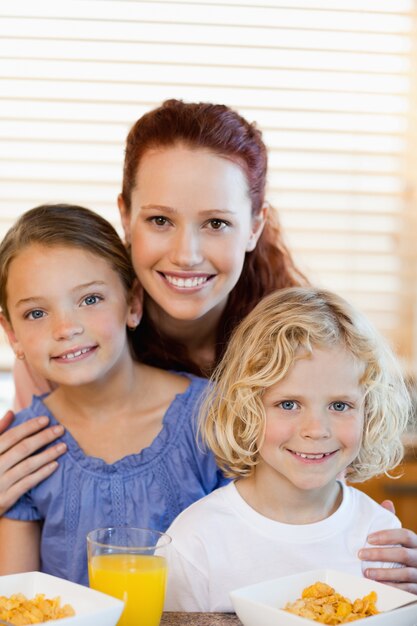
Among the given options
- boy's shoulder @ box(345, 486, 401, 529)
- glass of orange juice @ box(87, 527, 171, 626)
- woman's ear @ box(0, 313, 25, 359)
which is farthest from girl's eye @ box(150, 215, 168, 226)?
glass of orange juice @ box(87, 527, 171, 626)

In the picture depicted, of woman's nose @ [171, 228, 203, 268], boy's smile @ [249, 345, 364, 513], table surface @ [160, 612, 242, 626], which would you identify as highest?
woman's nose @ [171, 228, 203, 268]

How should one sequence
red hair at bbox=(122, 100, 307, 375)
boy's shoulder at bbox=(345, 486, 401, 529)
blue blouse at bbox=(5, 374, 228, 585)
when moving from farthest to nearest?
red hair at bbox=(122, 100, 307, 375), blue blouse at bbox=(5, 374, 228, 585), boy's shoulder at bbox=(345, 486, 401, 529)

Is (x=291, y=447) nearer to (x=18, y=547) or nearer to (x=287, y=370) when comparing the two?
(x=287, y=370)

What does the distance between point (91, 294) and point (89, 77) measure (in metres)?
1.79

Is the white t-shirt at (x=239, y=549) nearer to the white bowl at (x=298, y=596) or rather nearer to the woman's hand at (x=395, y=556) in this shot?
the woman's hand at (x=395, y=556)

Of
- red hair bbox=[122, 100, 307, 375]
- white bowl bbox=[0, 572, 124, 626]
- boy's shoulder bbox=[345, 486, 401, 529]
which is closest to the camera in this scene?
white bowl bbox=[0, 572, 124, 626]

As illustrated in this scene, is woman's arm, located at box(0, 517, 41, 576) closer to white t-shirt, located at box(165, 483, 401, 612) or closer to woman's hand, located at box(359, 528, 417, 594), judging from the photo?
white t-shirt, located at box(165, 483, 401, 612)

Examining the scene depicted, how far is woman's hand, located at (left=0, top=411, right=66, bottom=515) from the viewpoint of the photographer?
167 cm

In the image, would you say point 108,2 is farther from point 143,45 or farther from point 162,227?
point 162,227

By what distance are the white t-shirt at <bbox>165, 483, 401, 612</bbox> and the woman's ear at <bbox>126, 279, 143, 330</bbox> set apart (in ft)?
1.34

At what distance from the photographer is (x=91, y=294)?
1636 millimetres

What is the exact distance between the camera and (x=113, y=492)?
1.70m

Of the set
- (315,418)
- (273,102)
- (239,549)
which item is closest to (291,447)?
(315,418)

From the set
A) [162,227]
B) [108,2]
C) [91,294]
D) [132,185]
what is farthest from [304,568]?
[108,2]
